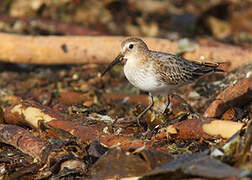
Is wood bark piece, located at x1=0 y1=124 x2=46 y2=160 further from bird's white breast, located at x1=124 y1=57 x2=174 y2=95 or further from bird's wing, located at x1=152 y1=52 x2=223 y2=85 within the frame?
bird's wing, located at x1=152 y1=52 x2=223 y2=85

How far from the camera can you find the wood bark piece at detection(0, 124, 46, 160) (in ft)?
16.2

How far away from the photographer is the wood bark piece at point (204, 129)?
4.61 m

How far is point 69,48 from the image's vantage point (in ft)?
27.7

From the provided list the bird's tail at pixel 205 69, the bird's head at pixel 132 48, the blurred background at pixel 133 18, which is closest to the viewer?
the bird's head at pixel 132 48

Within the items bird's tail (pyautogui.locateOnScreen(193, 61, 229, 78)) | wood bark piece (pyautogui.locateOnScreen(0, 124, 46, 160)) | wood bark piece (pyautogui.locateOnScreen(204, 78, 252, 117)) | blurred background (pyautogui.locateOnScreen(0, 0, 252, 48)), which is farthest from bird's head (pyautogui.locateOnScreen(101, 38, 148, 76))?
blurred background (pyautogui.locateOnScreen(0, 0, 252, 48))

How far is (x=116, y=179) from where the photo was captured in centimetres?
397

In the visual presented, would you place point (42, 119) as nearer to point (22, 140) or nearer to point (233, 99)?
point (22, 140)

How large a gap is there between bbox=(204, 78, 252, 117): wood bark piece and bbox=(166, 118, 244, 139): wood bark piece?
104 cm

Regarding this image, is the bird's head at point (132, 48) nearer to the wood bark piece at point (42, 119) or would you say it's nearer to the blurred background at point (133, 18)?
the wood bark piece at point (42, 119)

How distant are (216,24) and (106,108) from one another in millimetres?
6088

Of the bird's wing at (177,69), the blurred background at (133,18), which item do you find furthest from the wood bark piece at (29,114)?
the blurred background at (133,18)

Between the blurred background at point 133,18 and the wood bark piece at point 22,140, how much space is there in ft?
16.9

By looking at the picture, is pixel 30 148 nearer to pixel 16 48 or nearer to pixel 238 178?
pixel 238 178

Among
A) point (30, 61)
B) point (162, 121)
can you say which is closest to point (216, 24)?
point (30, 61)
